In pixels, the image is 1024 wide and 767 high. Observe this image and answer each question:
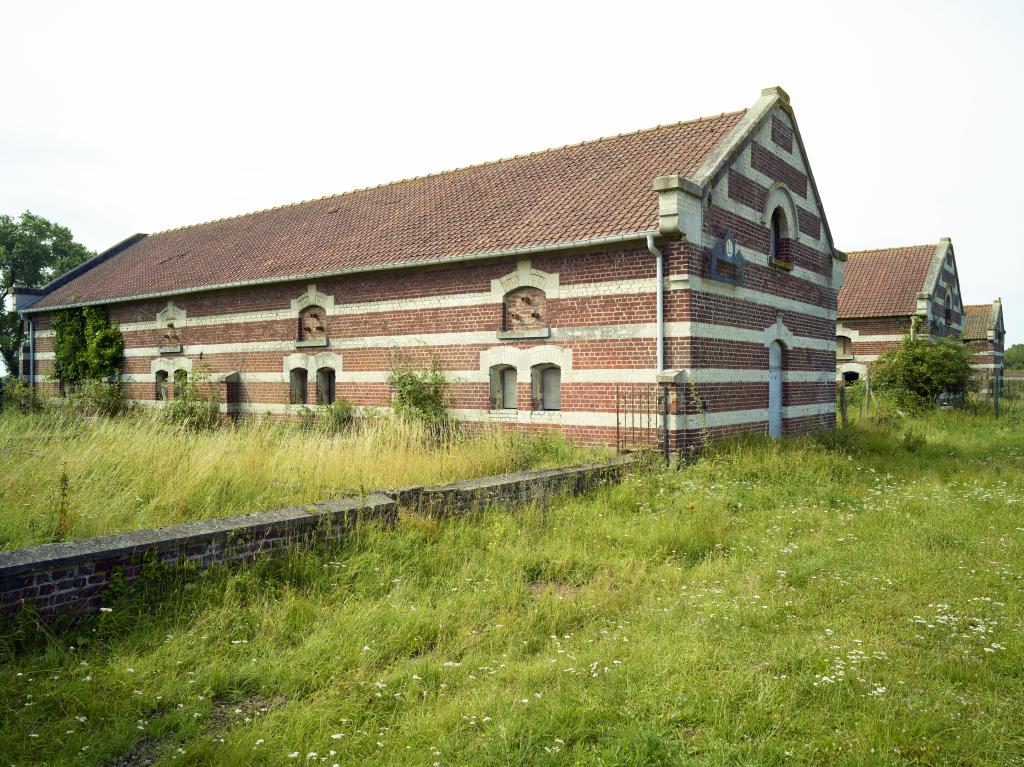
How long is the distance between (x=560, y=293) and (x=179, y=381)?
36.2ft

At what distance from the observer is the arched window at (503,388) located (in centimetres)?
1388

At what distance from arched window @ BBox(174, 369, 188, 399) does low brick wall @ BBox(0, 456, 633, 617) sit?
511 inches

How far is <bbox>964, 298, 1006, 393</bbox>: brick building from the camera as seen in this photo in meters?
32.6

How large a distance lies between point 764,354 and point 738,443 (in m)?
2.80

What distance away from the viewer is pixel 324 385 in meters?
17.0

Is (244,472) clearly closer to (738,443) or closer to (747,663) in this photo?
(747,663)

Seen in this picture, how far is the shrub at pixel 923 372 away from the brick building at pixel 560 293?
269 inches

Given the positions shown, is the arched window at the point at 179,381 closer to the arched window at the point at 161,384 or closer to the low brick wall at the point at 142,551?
the arched window at the point at 161,384

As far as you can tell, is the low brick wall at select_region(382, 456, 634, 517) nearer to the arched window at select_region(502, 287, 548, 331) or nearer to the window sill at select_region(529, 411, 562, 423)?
the window sill at select_region(529, 411, 562, 423)

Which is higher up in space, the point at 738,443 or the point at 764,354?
the point at 764,354

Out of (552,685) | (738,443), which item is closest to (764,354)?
(738,443)

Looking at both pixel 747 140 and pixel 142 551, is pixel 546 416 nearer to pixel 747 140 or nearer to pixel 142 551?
pixel 747 140

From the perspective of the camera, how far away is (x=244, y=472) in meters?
8.26

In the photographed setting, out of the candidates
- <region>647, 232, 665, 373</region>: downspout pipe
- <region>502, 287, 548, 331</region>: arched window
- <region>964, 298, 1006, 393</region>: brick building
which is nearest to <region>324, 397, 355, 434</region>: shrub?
<region>502, 287, 548, 331</region>: arched window
